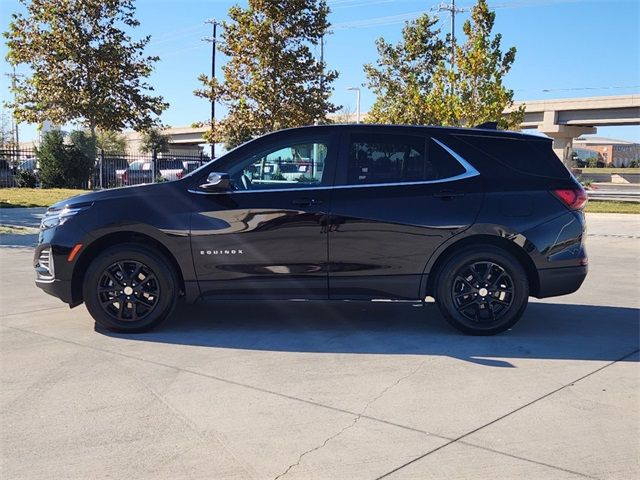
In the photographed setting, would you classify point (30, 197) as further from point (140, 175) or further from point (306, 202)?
point (306, 202)

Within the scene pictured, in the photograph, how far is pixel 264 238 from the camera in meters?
5.55

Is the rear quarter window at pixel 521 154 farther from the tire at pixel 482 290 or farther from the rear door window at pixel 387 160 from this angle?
the tire at pixel 482 290

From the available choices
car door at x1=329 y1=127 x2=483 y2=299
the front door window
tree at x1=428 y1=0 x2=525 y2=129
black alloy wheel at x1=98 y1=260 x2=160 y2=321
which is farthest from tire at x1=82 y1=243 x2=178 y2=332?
tree at x1=428 y1=0 x2=525 y2=129

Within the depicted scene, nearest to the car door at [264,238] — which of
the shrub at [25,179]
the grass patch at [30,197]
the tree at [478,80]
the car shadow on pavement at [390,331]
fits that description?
the car shadow on pavement at [390,331]

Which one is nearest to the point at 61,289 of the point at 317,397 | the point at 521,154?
the point at 317,397

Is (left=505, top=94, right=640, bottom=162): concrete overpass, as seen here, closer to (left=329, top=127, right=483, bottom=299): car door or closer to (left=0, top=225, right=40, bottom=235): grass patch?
(left=0, top=225, right=40, bottom=235): grass patch

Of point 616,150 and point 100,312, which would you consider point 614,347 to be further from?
point 616,150

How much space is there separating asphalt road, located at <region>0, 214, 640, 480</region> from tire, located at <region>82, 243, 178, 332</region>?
0.56 feet

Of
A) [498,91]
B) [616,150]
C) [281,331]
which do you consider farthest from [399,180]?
[616,150]

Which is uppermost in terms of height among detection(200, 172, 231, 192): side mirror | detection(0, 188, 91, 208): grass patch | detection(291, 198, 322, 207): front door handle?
detection(200, 172, 231, 192): side mirror

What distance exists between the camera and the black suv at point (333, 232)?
5559 millimetres

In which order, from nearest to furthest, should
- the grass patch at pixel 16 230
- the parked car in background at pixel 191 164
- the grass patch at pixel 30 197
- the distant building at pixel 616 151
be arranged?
the grass patch at pixel 16 230, the grass patch at pixel 30 197, the parked car in background at pixel 191 164, the distant building at pixel 616 151

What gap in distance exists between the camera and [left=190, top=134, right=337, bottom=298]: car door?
18.2 feet

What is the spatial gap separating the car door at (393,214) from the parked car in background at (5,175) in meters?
26.4
